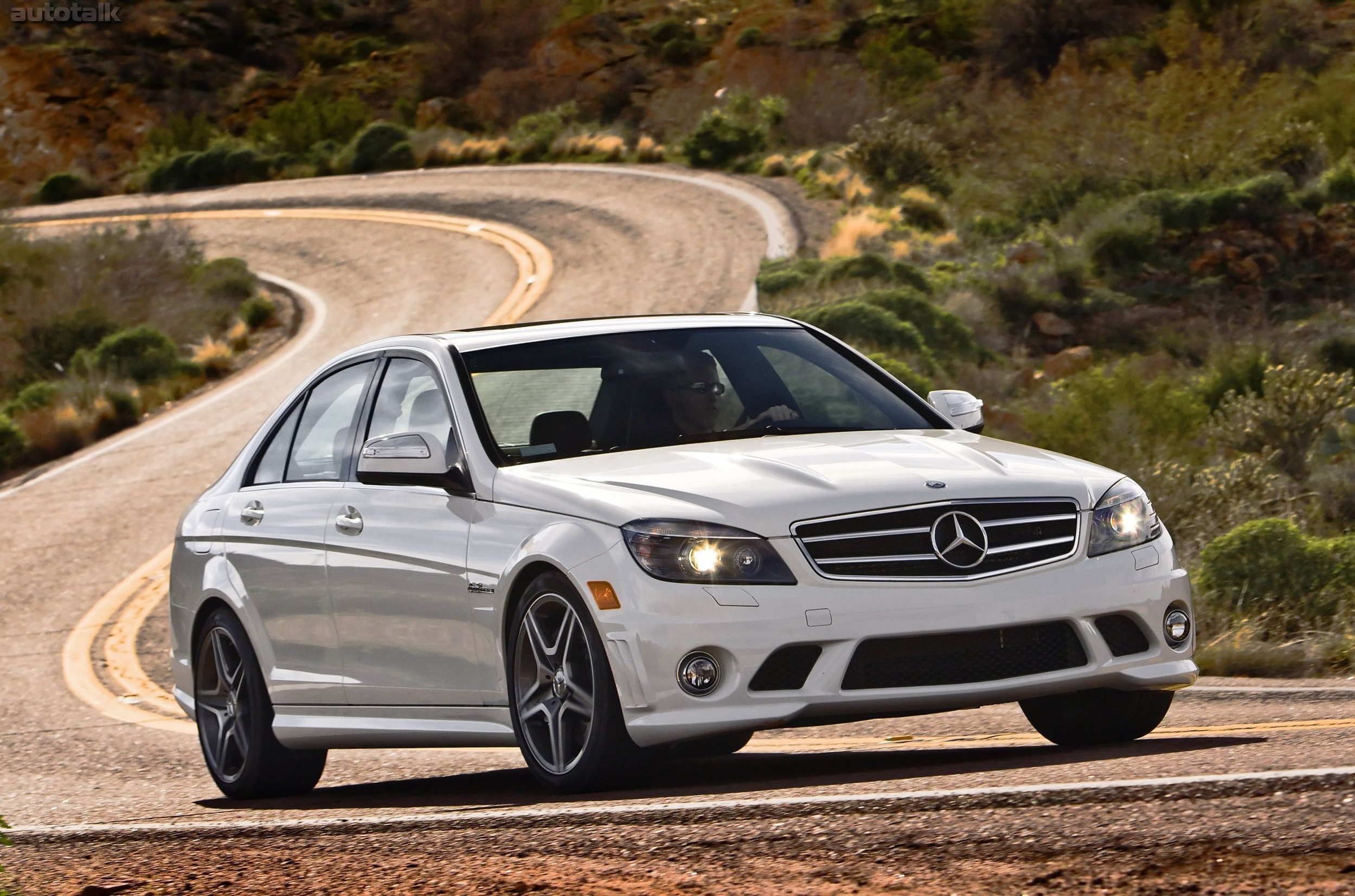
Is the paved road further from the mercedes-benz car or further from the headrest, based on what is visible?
the headrest

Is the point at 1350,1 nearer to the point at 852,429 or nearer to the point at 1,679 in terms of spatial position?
the point at 1,679

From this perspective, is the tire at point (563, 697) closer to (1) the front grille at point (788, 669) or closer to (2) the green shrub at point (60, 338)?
(1) the front grille at point (788, 669)

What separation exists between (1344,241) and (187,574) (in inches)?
843

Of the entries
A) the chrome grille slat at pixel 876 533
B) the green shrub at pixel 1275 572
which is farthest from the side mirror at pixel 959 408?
the green shrub at pixel 1275 572

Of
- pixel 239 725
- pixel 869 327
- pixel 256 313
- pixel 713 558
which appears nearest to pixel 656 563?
pixel 713 558

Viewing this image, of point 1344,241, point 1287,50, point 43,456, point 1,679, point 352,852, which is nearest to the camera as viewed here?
point 352,852

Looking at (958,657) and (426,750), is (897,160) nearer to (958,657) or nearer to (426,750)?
(426,750)

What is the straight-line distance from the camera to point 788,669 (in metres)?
6.08

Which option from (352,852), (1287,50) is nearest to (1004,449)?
(352,852)

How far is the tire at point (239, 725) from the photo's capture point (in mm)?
8195

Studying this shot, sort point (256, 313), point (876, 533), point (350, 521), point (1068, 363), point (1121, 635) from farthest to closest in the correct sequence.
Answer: point (256, 313) < point (1068, 363) < point (350, 521) < point (1121, 635) < point (876, 533)

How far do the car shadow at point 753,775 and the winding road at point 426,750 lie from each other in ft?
0.09

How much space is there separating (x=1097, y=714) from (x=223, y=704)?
12.4 ft

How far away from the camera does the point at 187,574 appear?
29.1 feet
